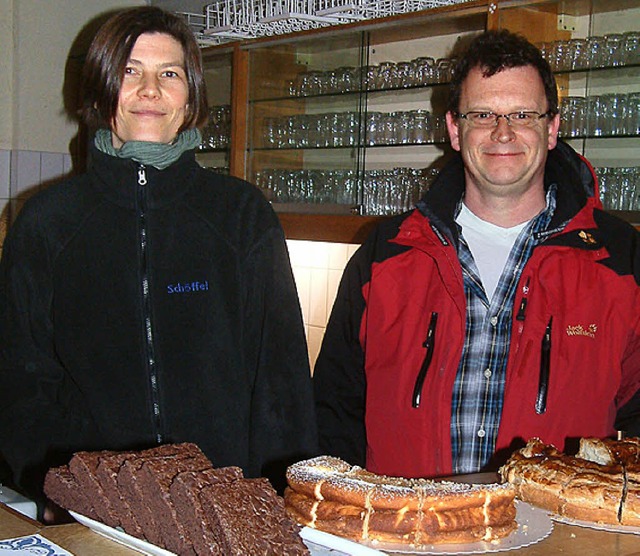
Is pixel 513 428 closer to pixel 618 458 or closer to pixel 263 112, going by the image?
pixel 618 458

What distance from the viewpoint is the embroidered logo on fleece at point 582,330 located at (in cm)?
206

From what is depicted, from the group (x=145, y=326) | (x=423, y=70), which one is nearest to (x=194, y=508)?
(x=145, y=326)

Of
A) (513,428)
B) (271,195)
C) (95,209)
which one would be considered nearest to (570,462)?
(513,428)

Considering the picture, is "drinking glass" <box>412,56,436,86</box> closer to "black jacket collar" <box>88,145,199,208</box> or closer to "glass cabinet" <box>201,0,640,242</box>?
"glass cabinet" <box>201,0,640,242</box>

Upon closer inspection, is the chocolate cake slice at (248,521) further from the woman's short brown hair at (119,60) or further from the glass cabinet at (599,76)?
the glass cabinet at (599,76)

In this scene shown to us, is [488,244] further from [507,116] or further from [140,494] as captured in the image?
[140,494]

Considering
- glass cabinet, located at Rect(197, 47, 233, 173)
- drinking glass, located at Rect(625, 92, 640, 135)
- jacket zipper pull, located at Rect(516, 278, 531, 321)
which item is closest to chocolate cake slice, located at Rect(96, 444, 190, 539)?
jacket zipper pull, located at Rect(516, 278, 531, 321)

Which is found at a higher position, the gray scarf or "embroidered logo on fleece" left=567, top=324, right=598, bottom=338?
the gray scarf

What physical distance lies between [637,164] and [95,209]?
1835mm

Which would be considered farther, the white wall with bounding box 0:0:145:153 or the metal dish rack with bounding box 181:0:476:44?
the white wall with bounding box 0:0:145:153

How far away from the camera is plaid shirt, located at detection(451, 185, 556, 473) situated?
2043 millimetres

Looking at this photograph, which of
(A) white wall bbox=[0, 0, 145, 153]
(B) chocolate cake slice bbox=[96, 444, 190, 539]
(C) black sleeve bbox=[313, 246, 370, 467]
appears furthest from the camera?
(A) white wall bbox=[0, 0, 145, 153]

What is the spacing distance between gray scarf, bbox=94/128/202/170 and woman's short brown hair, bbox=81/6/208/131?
2 cm

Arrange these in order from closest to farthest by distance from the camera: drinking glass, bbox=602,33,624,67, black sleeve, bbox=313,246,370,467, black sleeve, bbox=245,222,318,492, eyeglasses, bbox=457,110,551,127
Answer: black sleeve, bbox=245,222,318,492, eyeglasses, bbox=457,110,551,127, black sleeve, bbox=313,246,370,467, drinking glass, bbox=602,33,624,67
